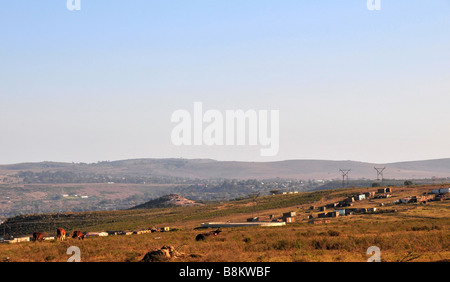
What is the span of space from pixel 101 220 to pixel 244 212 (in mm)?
41260

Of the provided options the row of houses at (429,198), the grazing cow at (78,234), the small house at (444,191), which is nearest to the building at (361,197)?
the row of houses at (429,198)


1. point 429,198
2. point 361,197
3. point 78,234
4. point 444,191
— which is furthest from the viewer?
point 361,197

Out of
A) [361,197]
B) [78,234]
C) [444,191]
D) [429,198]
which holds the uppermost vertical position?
[444,191]

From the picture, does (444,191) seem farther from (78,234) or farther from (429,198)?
(78,234)

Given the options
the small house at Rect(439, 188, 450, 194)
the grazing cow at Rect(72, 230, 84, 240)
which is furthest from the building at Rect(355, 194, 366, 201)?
the grazing cow at Rect(72, 230, 84, 240)

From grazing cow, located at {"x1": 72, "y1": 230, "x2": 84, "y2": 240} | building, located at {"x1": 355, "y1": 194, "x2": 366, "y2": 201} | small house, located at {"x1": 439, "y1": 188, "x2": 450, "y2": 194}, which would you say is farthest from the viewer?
building, located at {"x1": 355, "y1": 194, "x2": 366, "y2": 201}

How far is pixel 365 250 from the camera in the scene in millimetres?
38844

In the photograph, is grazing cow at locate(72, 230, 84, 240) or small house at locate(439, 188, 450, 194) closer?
grazing cow at locate(72, 230, 84, 240)

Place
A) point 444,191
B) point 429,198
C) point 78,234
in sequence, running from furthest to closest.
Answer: point 444,191
point 429,198
point 78,234

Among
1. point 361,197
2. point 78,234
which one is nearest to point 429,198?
point 361,197

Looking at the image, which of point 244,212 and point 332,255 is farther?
point 244,212

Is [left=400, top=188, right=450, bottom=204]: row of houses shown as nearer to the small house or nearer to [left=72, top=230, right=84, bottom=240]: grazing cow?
the small house
